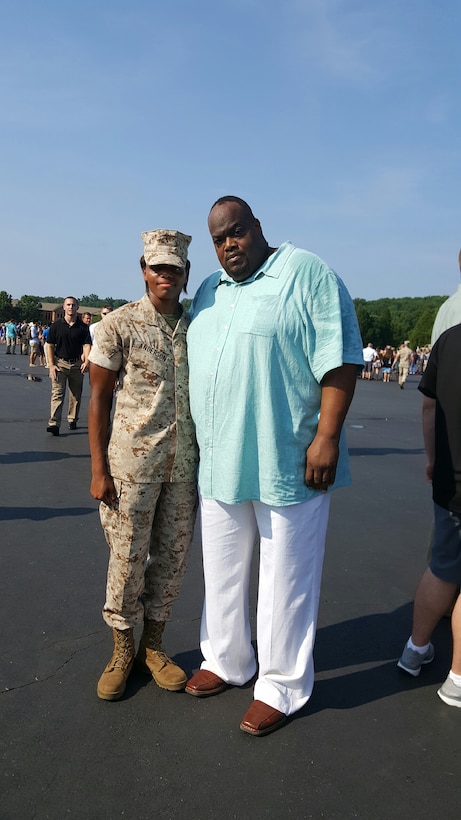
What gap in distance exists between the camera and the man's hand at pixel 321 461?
2.45m

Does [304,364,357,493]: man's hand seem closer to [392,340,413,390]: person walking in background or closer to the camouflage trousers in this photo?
the camouflage trousers

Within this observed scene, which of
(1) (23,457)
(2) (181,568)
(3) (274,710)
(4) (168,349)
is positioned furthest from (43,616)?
(1) (23,457)

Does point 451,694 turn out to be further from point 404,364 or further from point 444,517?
point 404,364

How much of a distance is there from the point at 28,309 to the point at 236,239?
354ft

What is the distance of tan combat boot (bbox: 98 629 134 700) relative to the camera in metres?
2.66

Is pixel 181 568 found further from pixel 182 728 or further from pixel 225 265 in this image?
pixel 225 265

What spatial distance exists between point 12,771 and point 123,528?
98cm

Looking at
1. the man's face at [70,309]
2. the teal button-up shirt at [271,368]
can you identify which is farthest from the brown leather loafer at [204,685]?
the man's face at [70,309]

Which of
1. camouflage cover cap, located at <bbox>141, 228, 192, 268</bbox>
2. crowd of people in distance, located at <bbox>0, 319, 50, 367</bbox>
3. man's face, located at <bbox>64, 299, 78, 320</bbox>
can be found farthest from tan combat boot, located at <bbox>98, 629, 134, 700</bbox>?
crowd of people in distance, located at <bbox>0, 319, 50, 367</bbox>

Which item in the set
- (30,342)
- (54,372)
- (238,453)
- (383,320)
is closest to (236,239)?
(238,453)

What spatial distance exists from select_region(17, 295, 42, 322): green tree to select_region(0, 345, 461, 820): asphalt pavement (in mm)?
102745

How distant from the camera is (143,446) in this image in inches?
104

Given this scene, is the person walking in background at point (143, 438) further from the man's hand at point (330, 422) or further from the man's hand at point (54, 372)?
the man's hand at point (54, 372)

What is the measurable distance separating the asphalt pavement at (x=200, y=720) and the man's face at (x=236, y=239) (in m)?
1.90
